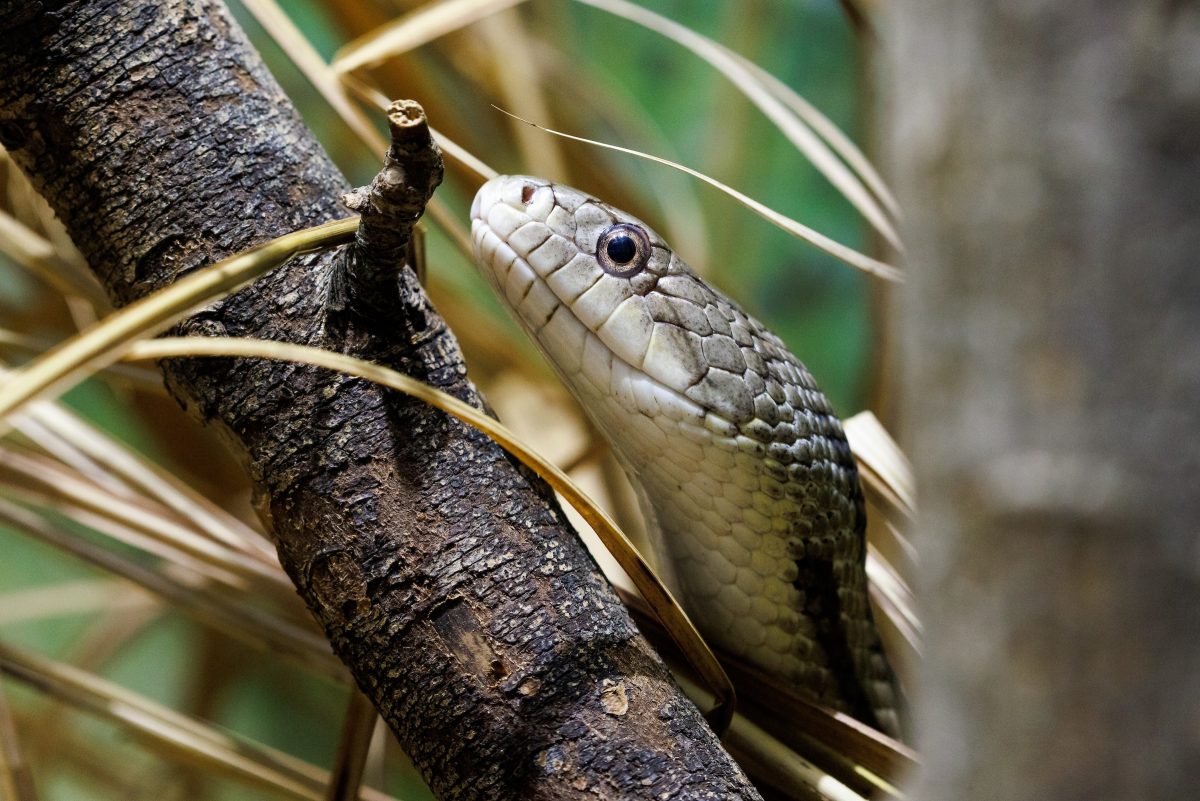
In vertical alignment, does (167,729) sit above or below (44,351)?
below

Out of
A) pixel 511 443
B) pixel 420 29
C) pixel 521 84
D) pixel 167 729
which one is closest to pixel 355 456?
pixel 511 443

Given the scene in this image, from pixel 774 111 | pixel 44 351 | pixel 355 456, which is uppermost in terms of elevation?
pixel 774 111

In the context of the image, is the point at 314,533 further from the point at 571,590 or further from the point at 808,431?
the point at 808,431

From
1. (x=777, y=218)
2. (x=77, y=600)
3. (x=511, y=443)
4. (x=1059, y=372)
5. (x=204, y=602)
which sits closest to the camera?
(x=1059, y=372)

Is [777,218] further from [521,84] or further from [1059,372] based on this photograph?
[521,84]

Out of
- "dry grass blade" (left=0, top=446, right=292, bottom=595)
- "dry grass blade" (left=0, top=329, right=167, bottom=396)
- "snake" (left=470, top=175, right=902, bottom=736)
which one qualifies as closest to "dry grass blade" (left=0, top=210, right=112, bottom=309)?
"dry grass blade" (left=0, top=329, right=167, bottom=396)

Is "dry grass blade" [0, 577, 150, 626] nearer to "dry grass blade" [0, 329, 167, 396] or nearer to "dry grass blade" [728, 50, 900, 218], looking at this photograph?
"dry grass blade" [0, 329, 167, 396]

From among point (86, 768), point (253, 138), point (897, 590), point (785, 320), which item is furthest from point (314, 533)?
point (785, 320)

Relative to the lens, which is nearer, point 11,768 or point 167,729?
point 11,768
